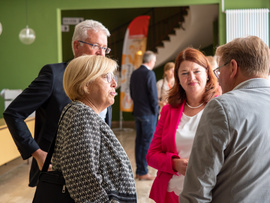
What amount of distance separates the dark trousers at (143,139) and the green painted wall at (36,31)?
2954 mm

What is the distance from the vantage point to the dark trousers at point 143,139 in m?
5.69


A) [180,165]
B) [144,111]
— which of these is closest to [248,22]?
[144,111]

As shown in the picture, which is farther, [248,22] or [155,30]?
[155,30]

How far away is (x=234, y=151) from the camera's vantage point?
1.27m

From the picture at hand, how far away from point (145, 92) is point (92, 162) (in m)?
4.44

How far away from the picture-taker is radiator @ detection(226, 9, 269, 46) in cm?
728

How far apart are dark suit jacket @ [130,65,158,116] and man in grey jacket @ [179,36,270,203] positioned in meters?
4.39

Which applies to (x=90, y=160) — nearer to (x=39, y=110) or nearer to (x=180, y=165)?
(x=180, y=165)

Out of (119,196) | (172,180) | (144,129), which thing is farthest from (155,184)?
(144,129)

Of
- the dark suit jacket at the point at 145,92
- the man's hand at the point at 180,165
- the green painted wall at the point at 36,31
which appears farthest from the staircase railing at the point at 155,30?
the man's hand at the point at 180,165

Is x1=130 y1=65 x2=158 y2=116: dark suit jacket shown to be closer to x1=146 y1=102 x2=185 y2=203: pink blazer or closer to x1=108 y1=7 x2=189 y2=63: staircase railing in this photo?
x1=146 y1=102 x2=185 y2=203: pink blazer

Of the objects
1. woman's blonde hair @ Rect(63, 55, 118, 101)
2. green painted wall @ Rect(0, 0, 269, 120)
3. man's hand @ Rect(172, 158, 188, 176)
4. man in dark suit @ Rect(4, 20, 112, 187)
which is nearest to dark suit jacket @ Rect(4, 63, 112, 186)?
man in dark suit @ Rect(4, 20, 112, 187)

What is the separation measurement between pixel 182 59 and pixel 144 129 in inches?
138

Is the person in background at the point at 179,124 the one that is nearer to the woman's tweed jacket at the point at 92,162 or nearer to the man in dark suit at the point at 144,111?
the woman's tweed jacket at the point at 92,162
